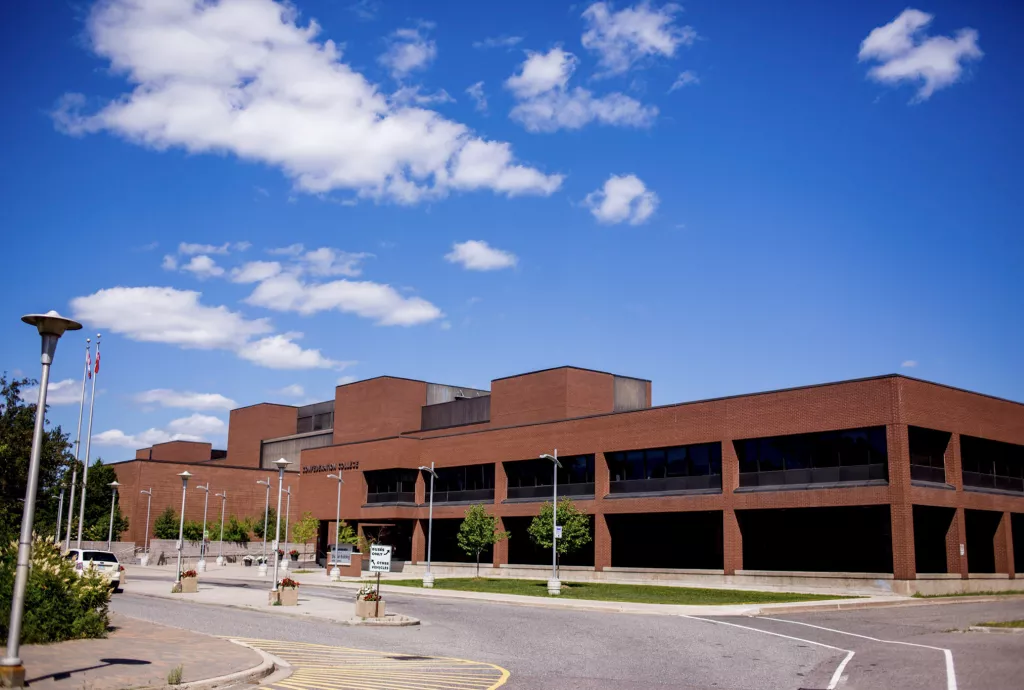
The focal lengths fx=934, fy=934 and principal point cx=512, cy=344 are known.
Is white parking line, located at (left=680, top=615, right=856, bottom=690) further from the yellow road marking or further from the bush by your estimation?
the bush

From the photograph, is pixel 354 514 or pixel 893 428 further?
pixel 354 514

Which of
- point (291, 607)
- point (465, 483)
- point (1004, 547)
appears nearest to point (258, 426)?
point (465, 483)

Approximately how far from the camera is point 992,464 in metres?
48.5

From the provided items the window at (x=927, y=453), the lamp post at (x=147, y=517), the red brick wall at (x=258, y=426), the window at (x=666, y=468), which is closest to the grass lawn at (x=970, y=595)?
the window at (x=927, y=453)

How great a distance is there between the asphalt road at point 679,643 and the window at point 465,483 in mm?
30840

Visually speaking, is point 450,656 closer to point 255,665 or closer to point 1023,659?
point 255,665

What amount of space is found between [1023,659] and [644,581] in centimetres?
3540

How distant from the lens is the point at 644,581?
2030 inches

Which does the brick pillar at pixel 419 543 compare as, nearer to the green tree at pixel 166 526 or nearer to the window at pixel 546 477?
the window at pixel 546 477

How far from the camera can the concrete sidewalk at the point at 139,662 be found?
528 inches

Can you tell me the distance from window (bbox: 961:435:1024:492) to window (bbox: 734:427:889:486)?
6508 mm

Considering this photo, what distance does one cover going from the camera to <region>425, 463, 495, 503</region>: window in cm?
6450

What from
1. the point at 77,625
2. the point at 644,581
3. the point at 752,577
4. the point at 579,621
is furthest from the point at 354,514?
the point at 77,625

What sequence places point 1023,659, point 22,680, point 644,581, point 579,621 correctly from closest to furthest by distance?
point 22,680, point 1023,659, point 579,621, point 644,581
